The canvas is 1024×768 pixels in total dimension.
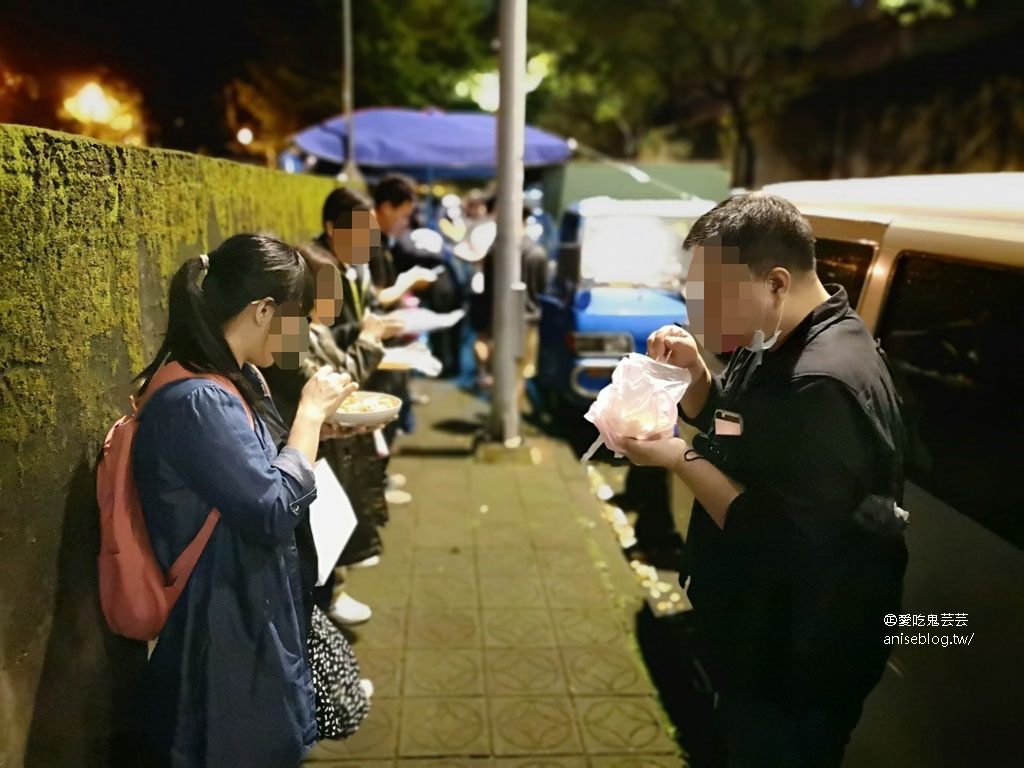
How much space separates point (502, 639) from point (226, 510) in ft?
8.29

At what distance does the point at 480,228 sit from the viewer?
8.99 meters

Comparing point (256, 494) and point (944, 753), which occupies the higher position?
point (256, 494)

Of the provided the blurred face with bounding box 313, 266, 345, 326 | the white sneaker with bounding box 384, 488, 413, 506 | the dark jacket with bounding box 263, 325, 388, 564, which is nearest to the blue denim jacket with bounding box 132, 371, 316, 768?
the blurred face with bounding box 313, 266, 345, 326

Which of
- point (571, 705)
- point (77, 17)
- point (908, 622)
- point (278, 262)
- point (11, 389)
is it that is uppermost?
point (77, 17)

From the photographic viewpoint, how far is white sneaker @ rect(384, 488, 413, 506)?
606cm

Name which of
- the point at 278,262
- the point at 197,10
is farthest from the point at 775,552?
the point at 197,10

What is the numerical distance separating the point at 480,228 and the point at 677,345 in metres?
6.85

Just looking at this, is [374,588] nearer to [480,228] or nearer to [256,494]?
[256,494]

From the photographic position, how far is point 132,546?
6.87ft

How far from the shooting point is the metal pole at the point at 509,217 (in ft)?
21.1

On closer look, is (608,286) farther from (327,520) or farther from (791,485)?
(791,485)

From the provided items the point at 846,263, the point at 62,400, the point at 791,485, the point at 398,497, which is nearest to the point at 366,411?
the point at 62,400

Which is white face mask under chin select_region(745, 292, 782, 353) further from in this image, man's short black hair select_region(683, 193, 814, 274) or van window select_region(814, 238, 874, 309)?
van window select_region(814, 238, 874, 309)

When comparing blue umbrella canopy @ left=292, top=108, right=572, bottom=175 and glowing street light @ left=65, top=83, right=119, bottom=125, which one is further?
glowing street light @ left=65, top=83, right=119, bottom=125
